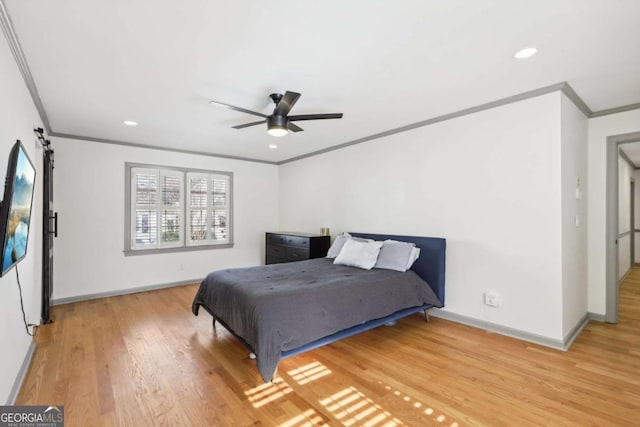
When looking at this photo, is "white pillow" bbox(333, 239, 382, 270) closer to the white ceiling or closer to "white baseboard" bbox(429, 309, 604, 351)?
"white baseboard" bbox(429, 309, 604, 351)

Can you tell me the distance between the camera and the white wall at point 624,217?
5.17m

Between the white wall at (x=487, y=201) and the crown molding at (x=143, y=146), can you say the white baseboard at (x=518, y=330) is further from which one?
the crown molding at (x=143, y=146)

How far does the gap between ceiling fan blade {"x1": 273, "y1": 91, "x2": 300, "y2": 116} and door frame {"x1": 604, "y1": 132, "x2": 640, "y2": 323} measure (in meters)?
3.72

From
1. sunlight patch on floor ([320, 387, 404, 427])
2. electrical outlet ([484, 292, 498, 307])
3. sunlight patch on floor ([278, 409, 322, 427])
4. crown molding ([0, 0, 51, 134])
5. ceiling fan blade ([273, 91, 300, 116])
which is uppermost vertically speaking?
crown molding ([0, 0, 51, 134])

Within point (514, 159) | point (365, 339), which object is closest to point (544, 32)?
point (514, 159)

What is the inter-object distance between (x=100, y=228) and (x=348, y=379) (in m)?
4.54

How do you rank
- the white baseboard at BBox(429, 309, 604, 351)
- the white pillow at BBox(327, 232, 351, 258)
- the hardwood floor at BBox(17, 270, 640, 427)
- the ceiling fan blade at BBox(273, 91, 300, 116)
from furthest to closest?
the white pillow at BBox(327, 232, 351, 258) < the white baseboard at BBox(429, 309, 604, 351) < the ceiling fan blade at BBox(273, 91, 300, 116) < the hardwood floor at BBox(17, 270, 640, 427)

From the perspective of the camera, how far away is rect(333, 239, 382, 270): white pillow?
142 inches

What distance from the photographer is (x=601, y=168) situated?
3.46 m

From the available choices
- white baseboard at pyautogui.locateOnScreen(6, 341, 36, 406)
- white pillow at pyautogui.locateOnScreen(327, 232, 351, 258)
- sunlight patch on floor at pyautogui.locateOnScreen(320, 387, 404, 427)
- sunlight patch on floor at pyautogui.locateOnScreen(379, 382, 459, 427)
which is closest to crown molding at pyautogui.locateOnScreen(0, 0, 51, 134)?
white baseboard at pyautogui.locateOnScreen(6, 341, 36, 406)

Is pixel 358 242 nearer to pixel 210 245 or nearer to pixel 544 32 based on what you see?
pixel 544 32

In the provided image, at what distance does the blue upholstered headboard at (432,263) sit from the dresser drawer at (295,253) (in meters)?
1.97

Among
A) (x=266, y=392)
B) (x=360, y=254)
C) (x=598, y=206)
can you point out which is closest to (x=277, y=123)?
(x=360, y=254)

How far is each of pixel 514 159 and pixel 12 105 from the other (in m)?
4.42
